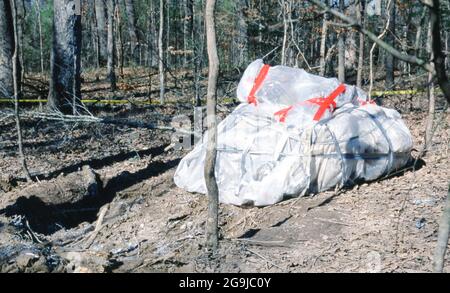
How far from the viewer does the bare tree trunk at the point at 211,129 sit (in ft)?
13.1

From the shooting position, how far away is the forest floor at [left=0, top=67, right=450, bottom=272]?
4215 mm

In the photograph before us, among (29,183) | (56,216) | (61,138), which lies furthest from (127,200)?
(61,138)

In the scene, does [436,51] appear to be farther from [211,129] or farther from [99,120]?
[99,120]

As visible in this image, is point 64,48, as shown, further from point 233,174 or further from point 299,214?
point 299,214

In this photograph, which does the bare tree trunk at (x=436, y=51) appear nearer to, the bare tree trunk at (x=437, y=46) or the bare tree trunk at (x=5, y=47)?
the bare tree trunk at (x=437, y=46)

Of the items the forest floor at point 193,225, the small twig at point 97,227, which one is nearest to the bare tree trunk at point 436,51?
the forest floor at point 193,225

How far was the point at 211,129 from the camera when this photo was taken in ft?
13.8

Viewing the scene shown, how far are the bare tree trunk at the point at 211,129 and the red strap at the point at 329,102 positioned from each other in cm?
184

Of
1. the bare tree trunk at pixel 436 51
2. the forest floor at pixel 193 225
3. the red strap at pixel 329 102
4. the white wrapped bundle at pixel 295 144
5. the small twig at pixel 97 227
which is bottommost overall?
the small twig at pixel 97 227

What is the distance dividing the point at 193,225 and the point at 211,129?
4.68 ft

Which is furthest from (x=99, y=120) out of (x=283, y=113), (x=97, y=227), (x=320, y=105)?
(x=320, y=105)

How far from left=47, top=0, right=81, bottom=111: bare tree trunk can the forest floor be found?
2.38 metres

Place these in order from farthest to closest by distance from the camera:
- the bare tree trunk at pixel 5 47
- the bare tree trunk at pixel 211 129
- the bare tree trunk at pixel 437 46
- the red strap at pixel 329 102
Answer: the bare tree trunk at pixel 5 47
the red strap at pixel 329 102
the bare tree trunk at pixel 211 129
the bare tree trunk at pixel 437 46

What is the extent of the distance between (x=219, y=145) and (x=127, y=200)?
4.71 ft
